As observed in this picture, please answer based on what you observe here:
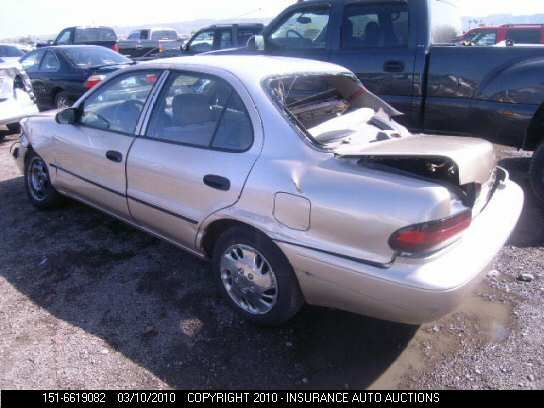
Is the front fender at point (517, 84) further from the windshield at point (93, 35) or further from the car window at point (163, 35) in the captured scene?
the car window at point (163, 35)

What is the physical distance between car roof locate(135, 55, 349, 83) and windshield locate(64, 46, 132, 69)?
6.54 m

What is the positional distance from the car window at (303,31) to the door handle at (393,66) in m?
0.88

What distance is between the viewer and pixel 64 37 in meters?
15.4

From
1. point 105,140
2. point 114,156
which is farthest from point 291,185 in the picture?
point 105,140

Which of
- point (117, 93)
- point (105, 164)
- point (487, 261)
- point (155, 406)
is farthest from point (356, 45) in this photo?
point (155, 406)

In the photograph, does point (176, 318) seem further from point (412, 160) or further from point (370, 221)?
point (412, 160)

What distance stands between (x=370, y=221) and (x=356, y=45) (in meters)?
3.88

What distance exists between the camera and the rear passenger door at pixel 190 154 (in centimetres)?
276

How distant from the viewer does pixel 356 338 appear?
282cm

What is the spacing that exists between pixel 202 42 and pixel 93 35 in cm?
653

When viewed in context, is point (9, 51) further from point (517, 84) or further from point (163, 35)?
point (517, 84)

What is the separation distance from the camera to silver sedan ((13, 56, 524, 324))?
2.22m

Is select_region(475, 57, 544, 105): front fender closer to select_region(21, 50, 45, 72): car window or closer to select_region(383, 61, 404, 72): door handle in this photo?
select_region(383, 61, 404, 72): door handle

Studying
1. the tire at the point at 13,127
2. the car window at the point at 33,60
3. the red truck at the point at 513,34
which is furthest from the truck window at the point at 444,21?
the car window at the point at 33,60
